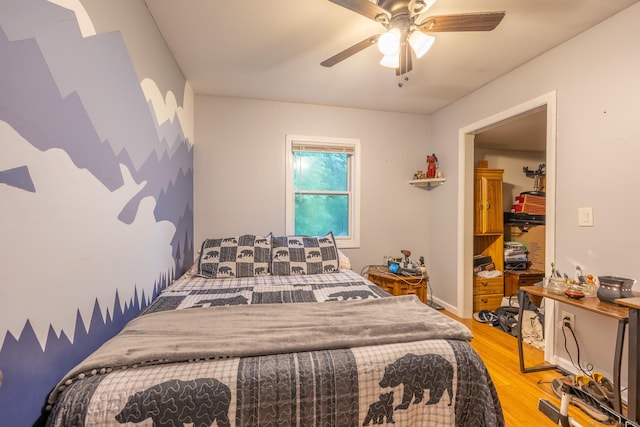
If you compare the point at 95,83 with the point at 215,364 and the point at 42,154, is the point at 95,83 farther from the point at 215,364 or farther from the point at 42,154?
the point at 215,364

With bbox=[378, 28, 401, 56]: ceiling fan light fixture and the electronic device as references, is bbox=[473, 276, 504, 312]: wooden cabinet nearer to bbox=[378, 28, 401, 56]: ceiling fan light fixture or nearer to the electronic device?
the electronic device

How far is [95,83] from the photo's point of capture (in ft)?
3.76

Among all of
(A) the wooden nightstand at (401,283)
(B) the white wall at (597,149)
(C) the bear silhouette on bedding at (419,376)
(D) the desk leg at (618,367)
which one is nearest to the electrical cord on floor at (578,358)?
(B) the white wall at (597,149)

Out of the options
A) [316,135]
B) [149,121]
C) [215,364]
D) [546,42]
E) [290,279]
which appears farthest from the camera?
[316,135]

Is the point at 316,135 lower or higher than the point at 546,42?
Answer: lower

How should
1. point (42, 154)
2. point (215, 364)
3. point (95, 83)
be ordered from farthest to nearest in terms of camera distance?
point (95, 83) → point (215, 364) → point (42, 154)

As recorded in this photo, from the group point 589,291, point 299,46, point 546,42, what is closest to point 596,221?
point 589,291

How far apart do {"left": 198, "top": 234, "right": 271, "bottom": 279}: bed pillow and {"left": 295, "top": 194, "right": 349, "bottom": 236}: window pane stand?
708 mm

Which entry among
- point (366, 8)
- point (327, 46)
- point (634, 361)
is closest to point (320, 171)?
point (327, 46)

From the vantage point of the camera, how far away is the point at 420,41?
1.54 metres

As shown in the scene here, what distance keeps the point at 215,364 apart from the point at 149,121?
4.92 feet

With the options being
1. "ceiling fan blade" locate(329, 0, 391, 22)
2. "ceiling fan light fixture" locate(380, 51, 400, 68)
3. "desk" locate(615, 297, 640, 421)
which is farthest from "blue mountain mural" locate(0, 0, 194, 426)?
"desk" locate(615, 297, 640, 421)

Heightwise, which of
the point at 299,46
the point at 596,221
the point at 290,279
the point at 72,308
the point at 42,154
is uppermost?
the point at 299,46

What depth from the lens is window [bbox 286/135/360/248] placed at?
10.2ft
